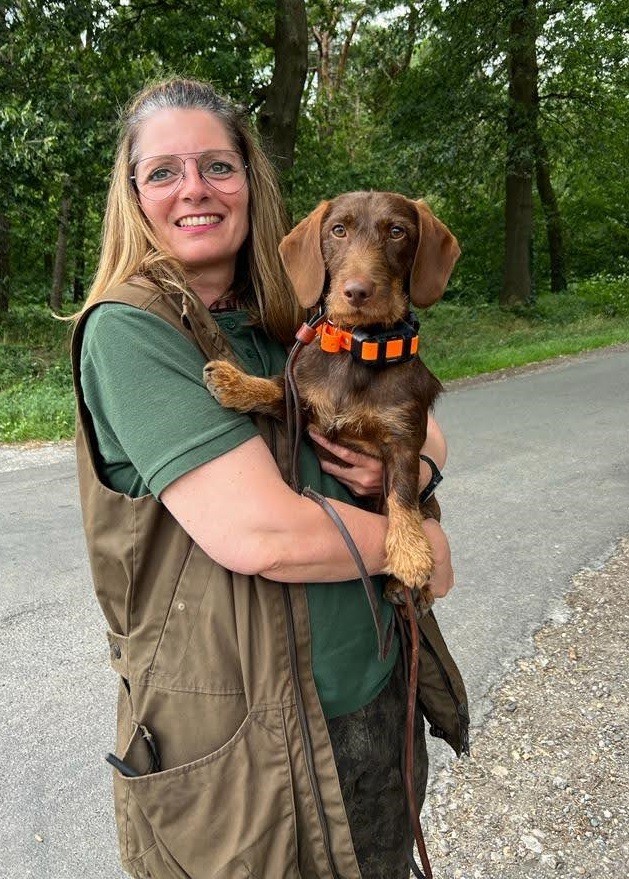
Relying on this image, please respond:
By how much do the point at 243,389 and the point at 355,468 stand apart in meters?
0.37

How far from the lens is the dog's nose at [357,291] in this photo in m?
1.94

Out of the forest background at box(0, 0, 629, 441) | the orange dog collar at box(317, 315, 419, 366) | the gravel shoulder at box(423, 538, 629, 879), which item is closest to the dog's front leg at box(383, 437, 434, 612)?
the orange dog collar at box(317, 315, 419, 366)

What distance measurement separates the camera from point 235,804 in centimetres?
142

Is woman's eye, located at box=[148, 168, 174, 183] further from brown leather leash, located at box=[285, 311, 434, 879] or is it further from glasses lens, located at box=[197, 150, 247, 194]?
brown leather leash, located at box=[285, 311, 434, 879]

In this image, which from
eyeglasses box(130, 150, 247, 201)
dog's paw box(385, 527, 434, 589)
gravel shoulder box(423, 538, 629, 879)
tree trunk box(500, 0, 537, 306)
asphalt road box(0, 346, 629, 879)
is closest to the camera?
dog's paw box(385, 527, 434, 589)

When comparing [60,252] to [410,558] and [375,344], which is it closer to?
[375,344]

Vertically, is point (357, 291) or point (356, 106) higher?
point (356, 106)

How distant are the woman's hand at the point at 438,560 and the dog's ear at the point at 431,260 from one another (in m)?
0.65

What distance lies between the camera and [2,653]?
4020 mm

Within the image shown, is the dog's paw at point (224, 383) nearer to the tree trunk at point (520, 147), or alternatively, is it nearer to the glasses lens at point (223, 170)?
A: the glasses lens at point (223, 170)

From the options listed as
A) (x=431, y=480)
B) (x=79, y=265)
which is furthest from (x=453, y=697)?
(x=79, y=265)

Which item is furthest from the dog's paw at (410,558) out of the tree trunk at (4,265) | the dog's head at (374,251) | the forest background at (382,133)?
the tree trunk at (4,265)

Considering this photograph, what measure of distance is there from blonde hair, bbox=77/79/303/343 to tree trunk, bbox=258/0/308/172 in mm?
11660

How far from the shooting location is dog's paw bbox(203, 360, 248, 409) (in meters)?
1.53
